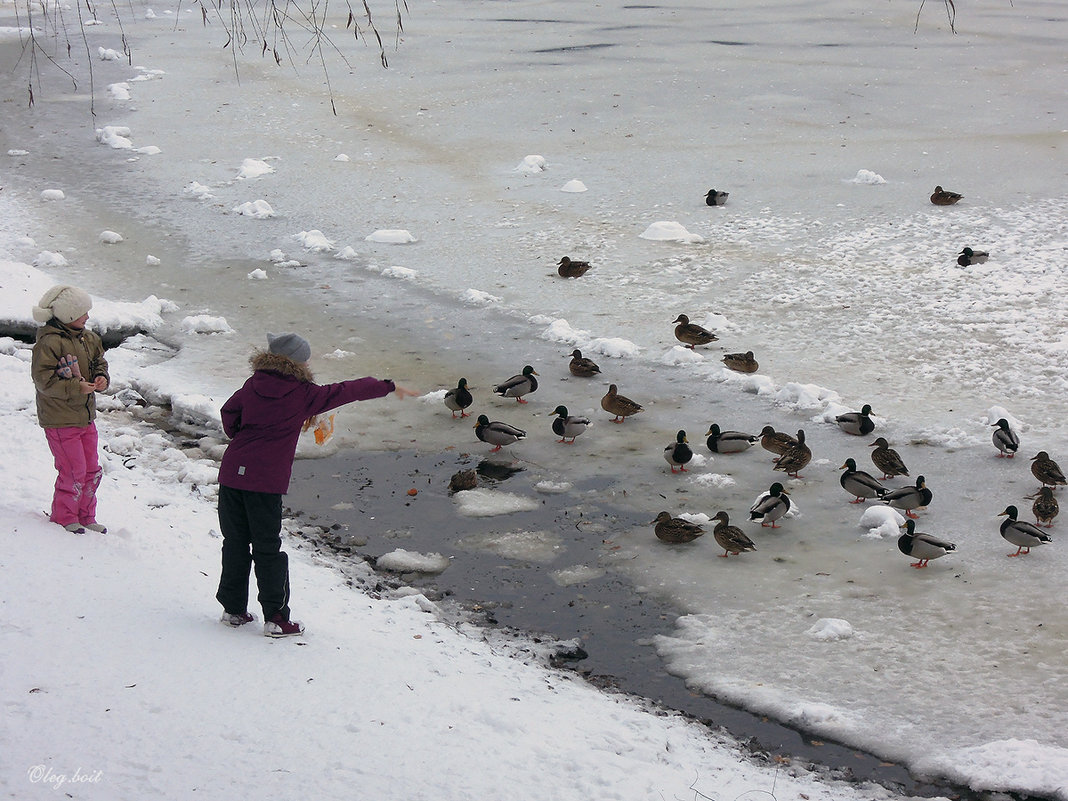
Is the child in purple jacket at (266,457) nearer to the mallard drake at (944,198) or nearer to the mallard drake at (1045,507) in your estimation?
the mallard drake at (1045,507)

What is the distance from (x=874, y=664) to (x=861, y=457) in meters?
2.77

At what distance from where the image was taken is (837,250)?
12.3 metres

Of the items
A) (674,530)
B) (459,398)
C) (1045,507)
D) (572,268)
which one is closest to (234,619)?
(674,530)

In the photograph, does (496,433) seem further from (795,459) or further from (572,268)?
(572,268)

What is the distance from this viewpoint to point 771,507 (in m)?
7.00

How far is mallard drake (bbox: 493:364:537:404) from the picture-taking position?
8.92m

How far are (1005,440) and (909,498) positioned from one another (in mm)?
1168

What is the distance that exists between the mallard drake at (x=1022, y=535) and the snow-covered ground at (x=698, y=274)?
0.12 m

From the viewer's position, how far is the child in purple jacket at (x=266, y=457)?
15.5ft

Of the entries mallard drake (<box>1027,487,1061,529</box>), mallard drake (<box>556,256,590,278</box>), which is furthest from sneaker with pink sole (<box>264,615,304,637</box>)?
mallard drake (<box>556,256,590,278</box>)

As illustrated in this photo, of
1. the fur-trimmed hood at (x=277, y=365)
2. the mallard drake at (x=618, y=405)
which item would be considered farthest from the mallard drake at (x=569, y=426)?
the fur-trimmed hood at (x=277, y=365)

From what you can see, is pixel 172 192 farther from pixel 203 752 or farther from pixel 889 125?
pixel 203 752

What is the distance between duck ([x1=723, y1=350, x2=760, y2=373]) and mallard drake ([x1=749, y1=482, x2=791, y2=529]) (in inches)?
97.3

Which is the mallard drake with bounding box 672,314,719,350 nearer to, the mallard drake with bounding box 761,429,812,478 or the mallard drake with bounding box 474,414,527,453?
the mallard drake with bounding box 761,429,812,478
